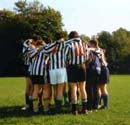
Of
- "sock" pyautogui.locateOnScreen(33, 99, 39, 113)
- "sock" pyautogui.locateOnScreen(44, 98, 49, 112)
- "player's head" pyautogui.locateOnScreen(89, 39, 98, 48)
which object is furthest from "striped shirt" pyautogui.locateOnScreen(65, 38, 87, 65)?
"sock" pyautogui.locateOnScreen(33, 99, 39, 113)

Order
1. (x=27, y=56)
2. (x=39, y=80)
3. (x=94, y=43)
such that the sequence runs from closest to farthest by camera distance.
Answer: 1. (x=39, y=80)
2. (x=27, y=56)
3. (x=94, y=43)

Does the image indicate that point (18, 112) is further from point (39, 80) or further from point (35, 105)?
point (39, 80)

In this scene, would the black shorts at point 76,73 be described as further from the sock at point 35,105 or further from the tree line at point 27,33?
the tree line at point 27,33

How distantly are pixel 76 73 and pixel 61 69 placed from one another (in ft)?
1.48

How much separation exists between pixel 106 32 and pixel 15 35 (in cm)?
1931

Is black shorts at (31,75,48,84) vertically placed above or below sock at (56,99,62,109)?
above

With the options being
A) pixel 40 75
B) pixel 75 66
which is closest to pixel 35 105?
pixel 40 75

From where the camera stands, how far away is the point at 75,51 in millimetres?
13227

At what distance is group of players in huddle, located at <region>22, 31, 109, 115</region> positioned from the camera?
520 inches

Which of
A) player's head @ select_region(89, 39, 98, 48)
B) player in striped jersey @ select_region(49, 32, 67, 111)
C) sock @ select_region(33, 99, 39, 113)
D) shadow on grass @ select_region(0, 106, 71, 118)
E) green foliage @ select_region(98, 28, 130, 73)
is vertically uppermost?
green foliage @ select_region(98, 28, 130, 73)

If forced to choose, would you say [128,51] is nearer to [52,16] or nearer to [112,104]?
[52,16]

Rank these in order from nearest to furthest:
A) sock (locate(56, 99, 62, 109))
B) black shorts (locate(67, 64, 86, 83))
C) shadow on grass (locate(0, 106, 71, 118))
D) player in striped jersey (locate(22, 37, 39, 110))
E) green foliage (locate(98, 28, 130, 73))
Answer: shadow on grass (locate(0, 106, 71, 118)) → black shorts (locate(67, 64, 86, 83)) → sock (locate(56, 99, 62, 109)) → player in striped jersey (locate(22, 37, 39, 110)) → green foliage (locate(98, 28, 130, 73))

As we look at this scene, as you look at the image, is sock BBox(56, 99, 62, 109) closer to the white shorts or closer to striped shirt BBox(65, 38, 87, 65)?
the white shorts

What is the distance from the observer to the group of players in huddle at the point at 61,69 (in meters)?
13.2
